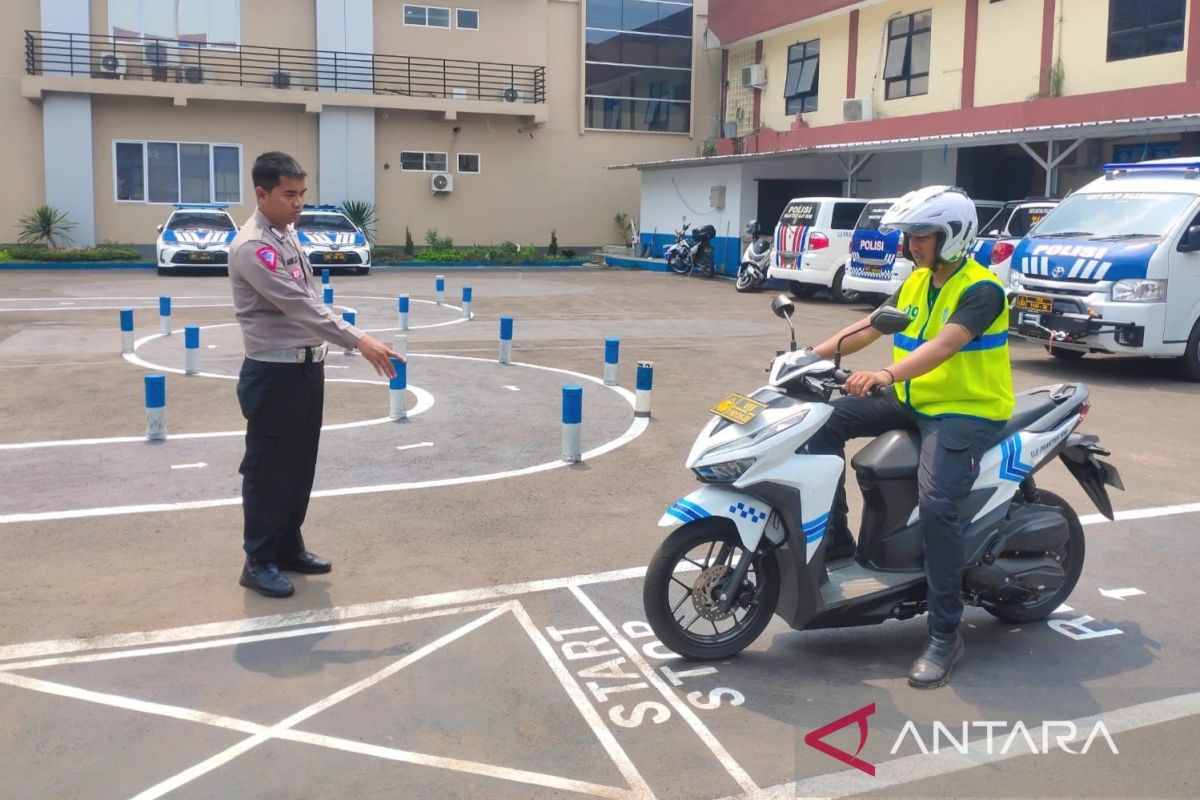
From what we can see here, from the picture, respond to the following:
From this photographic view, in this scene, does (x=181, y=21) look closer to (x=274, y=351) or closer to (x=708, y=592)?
(x=274, y=351)

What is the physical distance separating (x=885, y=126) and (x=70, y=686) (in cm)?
2491

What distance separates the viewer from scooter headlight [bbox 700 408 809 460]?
4453 millimetres

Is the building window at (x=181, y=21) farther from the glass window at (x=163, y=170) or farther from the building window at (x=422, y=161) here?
the building window at (x=422, y=161)

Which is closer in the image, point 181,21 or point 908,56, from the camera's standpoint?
Result: point 908,56

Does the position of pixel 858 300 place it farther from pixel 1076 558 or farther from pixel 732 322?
pixel 1076 558

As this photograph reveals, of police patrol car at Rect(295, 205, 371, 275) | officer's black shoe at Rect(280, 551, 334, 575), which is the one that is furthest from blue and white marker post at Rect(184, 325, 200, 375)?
police patrol car at Rect(295, 205, 371, 275)

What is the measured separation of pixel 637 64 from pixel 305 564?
3140 cm

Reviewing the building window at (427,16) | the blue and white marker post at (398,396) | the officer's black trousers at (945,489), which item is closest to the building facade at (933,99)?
the building window at (427,16)

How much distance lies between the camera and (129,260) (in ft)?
92.8

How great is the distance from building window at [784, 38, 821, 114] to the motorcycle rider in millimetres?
26649

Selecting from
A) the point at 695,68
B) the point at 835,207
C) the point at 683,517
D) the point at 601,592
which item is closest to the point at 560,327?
the point at 835,207

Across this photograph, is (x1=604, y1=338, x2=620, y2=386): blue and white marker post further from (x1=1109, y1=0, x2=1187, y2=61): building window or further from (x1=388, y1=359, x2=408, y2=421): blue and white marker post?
Answer: (x1=1109, y1=0, x2=1187, y2=61): building window

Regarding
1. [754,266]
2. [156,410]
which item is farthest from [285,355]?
[754,266]

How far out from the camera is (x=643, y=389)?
966cm
